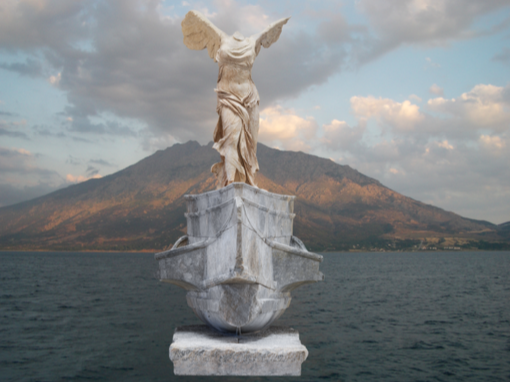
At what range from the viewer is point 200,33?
1140 centimetres

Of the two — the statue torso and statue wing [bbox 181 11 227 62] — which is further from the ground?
statue wing [bbox 181 11 227 62]

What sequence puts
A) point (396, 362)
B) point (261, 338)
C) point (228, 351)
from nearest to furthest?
point (228, 351) < point (261, 338) < point (396, 362)

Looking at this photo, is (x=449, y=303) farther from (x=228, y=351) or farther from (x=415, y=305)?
(x=228, y=351)

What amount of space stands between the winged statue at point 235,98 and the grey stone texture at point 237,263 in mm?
1590

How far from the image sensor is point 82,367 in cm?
1581

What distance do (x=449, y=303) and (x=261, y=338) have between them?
3290 cm

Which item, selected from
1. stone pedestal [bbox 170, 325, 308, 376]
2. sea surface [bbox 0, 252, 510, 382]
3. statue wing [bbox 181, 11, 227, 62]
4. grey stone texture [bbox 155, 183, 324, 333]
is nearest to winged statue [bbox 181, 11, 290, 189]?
statue wing [bbox 181, 11, 227, 62]

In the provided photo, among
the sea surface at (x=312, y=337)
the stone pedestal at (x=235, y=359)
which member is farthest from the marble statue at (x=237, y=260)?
the sea surface at (x=312, y=337)

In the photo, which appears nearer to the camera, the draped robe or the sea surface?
the draped robe

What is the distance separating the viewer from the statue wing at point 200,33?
36.4 ft

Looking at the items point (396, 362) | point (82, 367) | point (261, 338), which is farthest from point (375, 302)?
point (261, 338)

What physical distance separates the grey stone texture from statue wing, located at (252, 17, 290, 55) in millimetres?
4536

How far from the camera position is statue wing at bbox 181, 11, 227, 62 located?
1109 centimetres

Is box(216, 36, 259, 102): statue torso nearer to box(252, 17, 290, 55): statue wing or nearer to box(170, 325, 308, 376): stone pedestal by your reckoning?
box(252, 17, 290, 55): statue wing
